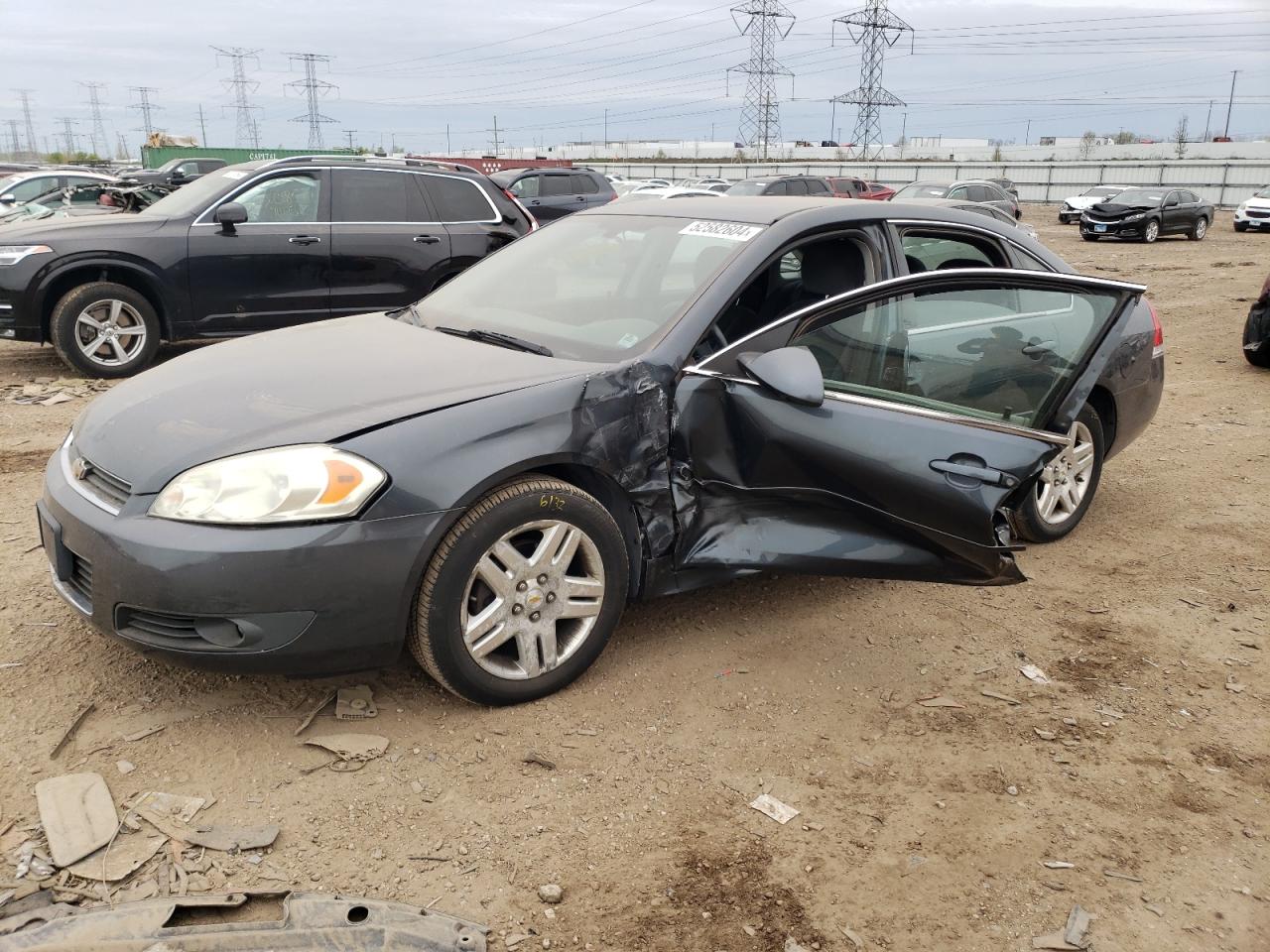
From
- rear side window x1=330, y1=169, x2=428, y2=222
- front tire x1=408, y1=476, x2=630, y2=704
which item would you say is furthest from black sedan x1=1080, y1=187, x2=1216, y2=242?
front tire x1=408, y1=476, x2=630, y2=704

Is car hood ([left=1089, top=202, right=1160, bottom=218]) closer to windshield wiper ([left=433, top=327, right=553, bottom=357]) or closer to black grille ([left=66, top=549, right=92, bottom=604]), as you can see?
windshield wiper ([left=433, top=327, right=553, bottom=357])

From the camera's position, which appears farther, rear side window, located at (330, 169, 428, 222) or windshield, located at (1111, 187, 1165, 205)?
windshield, located at (1111, 187, 1165, 205)

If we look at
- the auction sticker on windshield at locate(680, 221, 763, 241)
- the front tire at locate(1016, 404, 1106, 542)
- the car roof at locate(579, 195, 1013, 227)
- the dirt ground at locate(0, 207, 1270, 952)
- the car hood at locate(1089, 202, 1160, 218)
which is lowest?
the dirt ground at locate(0, 207, 1270, 952)

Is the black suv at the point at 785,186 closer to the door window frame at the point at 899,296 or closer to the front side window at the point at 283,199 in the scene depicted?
the front side window at the point at 283,199

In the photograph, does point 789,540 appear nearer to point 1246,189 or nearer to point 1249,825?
point 1249,825

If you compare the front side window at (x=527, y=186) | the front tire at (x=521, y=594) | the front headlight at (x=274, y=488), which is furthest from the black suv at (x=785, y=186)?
the front headlight at (x=274, y=488)

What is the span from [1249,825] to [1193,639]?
4.10 ft

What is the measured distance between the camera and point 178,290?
783 centimetres

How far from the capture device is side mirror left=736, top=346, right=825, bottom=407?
10.6 ft

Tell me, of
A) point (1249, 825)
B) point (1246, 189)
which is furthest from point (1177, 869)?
point (1246, 189)

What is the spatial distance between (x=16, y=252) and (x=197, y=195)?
1.40 m

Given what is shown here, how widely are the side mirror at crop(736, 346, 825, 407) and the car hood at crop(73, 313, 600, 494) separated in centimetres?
54

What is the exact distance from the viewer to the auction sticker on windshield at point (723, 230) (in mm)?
3760

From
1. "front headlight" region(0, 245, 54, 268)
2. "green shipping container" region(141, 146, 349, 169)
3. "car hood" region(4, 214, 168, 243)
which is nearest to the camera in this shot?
"front headlight" region(0, 245, 54, 268)
